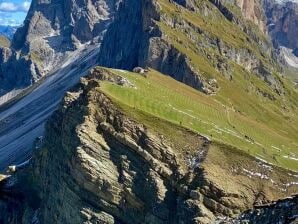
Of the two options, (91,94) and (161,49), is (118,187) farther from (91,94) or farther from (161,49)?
(161,49)

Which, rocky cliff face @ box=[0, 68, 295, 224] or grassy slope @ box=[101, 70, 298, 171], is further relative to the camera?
grassy slope @ box=[101, 70, 298, 171]

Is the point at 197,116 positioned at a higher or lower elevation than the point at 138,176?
higher

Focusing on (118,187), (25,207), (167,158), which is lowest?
(25,207)

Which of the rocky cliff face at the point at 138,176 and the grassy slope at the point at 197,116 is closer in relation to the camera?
the rocky cliff face at the point at 138,176

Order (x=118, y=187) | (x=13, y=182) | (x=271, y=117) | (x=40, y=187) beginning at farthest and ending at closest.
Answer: (x=271, y=117) → (x=13, y=182) → (x=40, y=187) → (x=118, y=187)

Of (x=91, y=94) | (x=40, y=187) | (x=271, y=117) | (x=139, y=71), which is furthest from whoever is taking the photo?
(x=271, y=117)

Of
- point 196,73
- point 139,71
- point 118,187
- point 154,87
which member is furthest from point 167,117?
point 196,73

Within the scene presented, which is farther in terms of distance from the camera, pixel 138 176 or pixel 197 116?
pixel 197 116

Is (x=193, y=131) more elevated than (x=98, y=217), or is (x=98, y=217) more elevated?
(x=193, y=131)
